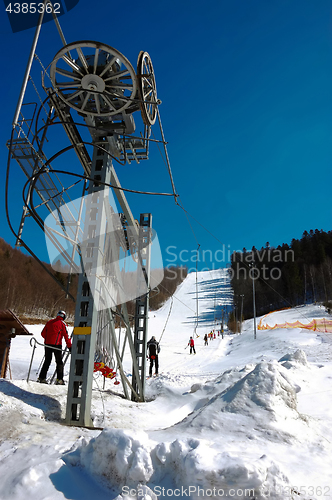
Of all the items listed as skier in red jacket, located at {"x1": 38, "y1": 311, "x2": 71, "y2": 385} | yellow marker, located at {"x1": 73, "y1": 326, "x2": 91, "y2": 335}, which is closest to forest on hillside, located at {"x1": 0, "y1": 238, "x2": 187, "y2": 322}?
skier in red jacket, located at {"x1": 38, "y1": 311, "x2": 71, "y2": 385}

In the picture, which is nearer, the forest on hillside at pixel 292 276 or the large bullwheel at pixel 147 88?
the large bullwheel at pixel 147 88

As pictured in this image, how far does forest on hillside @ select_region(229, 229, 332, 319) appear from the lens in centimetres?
7438

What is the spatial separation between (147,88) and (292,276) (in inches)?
3128

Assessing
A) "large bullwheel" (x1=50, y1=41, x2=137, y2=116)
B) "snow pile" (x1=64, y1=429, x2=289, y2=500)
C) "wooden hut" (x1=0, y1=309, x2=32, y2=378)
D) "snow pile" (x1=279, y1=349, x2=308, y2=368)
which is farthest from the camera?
"snow pile" (x1=279, y1=349, x2=308, y2=368)

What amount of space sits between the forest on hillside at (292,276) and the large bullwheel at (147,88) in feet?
217

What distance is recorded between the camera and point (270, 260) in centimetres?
9969

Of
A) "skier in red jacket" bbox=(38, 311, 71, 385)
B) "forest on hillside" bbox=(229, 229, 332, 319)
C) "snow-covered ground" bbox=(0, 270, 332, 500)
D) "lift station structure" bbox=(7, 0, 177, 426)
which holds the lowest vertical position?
"snow-covered ground" bbox=(0, 270, 332, 500)

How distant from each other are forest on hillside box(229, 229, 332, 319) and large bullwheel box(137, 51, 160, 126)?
6606 cm

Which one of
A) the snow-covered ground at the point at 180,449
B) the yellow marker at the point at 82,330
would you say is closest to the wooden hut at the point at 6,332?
the snow-covered ground at the point at 180,449

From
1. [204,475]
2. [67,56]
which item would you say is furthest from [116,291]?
[204,475]

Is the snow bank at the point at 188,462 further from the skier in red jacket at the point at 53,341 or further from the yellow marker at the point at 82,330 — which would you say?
the skier in red jacket at the point at 53,341

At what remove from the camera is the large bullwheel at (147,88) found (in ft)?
17.8

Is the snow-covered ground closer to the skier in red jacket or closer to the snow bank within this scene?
the snow bank

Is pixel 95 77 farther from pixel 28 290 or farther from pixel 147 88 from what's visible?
pixel 28 290
